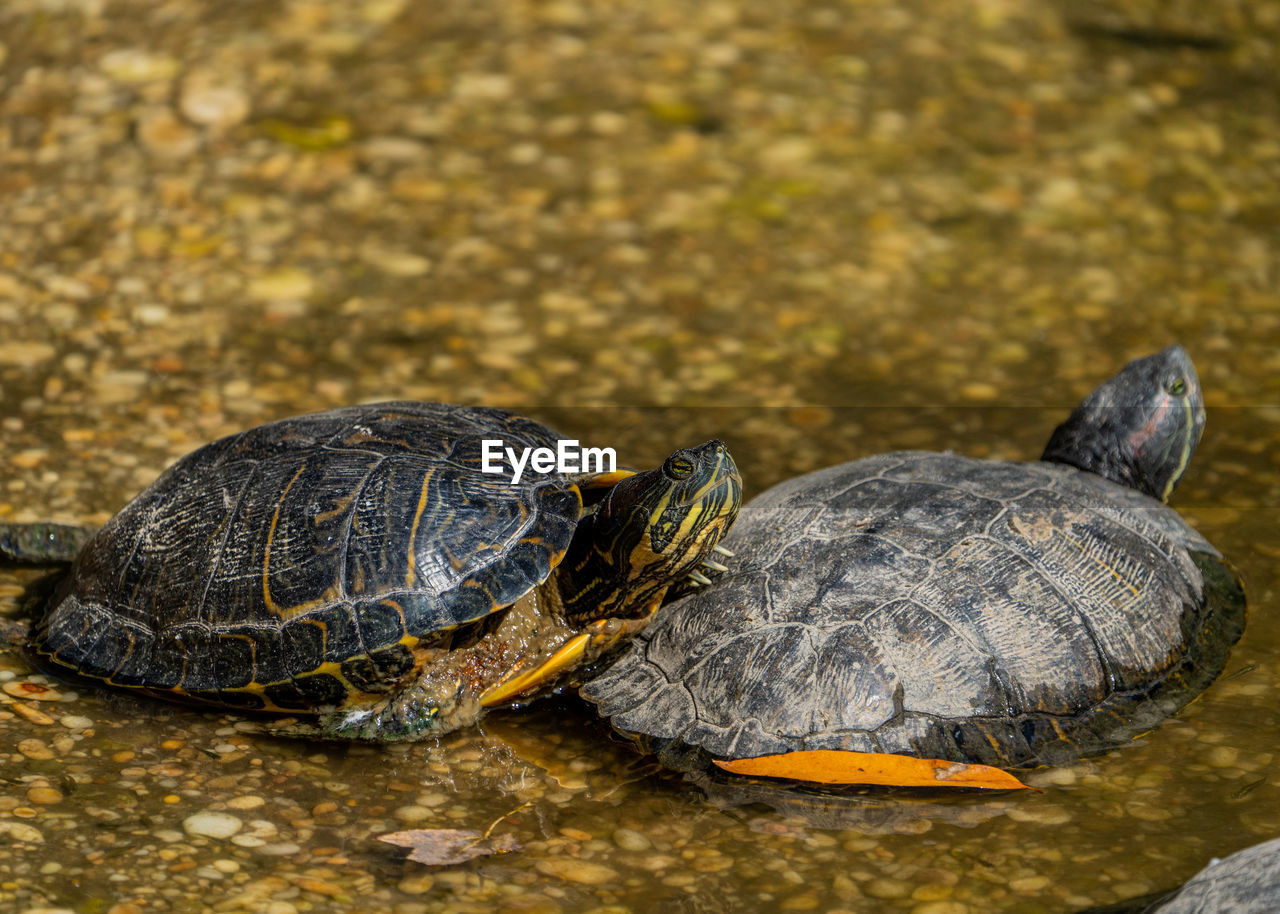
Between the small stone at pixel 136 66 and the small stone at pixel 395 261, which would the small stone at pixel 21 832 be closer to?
the small stone at pixel 395 261

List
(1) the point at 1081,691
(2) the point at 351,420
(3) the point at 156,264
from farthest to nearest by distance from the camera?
(3) the point at 156,264
(2) the point at 351,420
(1) the point at 1081,691

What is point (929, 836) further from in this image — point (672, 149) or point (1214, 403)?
point (672, 149)

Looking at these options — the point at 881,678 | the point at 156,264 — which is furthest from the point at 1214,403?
the point at 156,264

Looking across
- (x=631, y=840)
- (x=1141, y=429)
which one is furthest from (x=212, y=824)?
(x=1141, y=429)

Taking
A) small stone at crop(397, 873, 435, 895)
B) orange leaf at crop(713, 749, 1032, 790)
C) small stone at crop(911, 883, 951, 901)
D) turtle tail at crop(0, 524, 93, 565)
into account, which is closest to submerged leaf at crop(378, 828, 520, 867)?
small stone at crop(397, 873, 435, 895)

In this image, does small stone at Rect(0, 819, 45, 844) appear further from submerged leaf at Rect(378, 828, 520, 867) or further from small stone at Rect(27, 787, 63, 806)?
submerged leaf at Rect(378, 828, 520, 867)

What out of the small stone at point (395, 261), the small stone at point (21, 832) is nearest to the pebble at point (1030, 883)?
the small stone at point (21, 832)
